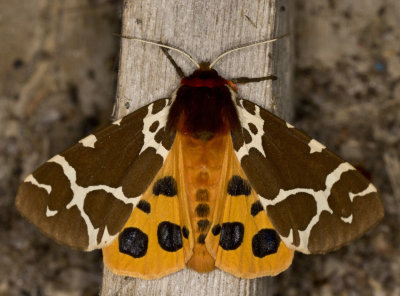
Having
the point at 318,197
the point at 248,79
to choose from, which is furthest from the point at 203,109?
the point at 318,197

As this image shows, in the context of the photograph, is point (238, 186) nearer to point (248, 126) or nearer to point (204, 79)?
point (248, 126)

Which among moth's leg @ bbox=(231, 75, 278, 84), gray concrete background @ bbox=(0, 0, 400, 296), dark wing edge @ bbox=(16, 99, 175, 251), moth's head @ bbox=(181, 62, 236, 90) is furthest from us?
gray concrete background @ bbox=(0, 0, 400, 296)

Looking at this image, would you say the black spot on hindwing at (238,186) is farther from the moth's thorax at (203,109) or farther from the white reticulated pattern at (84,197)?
the white reticulated pattern at (84,197)

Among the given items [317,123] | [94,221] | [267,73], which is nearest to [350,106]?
[317,123]

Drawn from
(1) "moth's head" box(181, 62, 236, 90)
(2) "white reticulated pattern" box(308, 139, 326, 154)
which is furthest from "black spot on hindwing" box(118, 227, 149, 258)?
(2) "white reticulated pattern" box(308, 139, 326, 154)

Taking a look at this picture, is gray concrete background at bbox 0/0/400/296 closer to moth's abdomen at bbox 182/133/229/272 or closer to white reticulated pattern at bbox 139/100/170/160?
moth's abdomen at bbox 182/133/229/272

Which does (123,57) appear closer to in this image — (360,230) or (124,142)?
(124,142)
